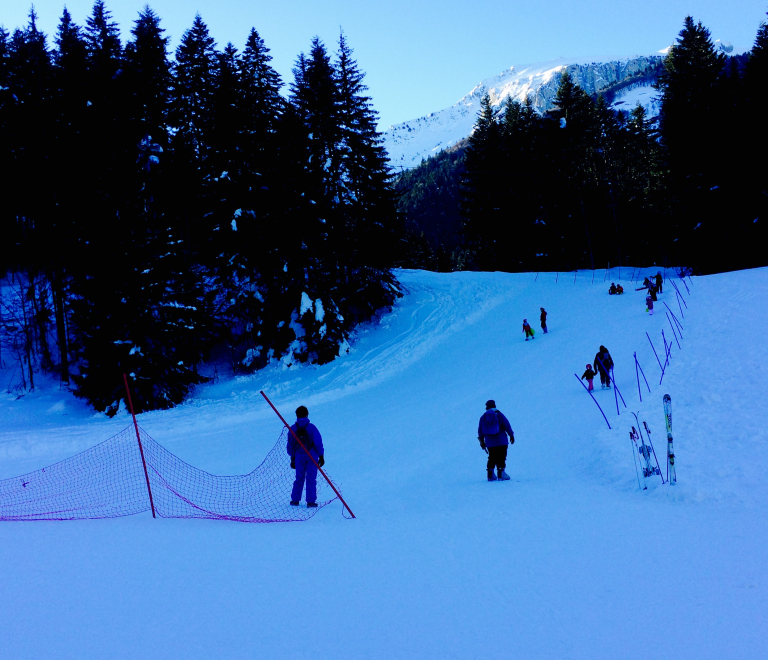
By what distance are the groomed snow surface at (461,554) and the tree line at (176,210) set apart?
8.95 m

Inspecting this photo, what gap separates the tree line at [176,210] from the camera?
2334 cm

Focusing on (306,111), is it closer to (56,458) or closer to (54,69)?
(54,69)

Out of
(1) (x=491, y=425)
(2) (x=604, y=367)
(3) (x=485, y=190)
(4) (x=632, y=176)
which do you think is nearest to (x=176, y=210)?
(3) (x=485, y=190)

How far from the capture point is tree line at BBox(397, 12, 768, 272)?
31.8 meters

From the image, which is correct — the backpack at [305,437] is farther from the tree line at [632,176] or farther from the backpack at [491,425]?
the tree line at [632,176]

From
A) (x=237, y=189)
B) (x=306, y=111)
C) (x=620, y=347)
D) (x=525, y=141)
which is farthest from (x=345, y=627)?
(x=525, y=141)

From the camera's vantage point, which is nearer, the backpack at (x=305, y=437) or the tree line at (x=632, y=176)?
the backpack at (x=305, y=437)

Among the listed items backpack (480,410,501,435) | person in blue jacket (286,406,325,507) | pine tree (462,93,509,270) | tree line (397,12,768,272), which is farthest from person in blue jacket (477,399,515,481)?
pine tree (462,93,509,270)

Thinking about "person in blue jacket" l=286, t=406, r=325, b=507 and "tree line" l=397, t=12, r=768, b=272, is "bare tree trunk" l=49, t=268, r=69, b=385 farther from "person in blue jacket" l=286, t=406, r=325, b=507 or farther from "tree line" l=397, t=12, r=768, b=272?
"tree line" l=397, t=12, r=768, b=272

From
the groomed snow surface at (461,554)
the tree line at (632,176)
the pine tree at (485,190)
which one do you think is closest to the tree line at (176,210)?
the groomed snow surface at (461,554)

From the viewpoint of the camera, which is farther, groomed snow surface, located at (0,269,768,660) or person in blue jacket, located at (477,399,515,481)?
person in blue jacket, located at (477,399,515,481)

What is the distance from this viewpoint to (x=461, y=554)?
5.38 meters

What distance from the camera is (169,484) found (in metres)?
11.5

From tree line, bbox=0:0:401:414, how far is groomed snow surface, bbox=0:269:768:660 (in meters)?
8.95
